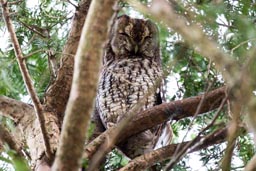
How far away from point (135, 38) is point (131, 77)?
315mm

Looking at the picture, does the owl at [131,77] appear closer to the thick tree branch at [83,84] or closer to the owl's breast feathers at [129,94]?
the owl's breast feathers at [129,94]

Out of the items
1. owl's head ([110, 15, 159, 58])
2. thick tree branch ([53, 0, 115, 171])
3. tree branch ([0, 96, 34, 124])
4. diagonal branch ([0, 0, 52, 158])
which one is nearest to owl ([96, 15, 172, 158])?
owl's head ([110, 15, 159, 58])

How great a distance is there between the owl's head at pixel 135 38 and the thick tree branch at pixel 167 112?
105 centimetres

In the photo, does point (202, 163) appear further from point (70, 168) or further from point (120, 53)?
point (70, 168)

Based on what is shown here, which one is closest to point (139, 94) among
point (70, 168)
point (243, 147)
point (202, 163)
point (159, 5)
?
point (202, 163)

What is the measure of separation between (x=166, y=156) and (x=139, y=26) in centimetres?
123

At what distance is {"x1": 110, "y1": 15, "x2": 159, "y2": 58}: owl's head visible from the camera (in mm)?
3178

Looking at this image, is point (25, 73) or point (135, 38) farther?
point (135, 38)

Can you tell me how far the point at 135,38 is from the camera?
321 cm

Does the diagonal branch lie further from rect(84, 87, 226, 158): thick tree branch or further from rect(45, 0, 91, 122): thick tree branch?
rect(45, 0, 91, 122): thick tree branch

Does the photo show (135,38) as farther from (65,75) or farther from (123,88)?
(65,75)

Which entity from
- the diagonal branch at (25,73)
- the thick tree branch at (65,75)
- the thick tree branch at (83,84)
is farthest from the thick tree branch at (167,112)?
the thick tree branch at (83,84)

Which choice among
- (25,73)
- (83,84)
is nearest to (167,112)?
(25,73)

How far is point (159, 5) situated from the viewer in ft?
2.93
